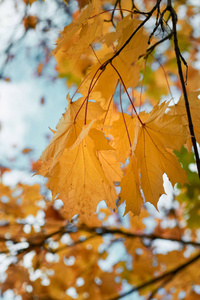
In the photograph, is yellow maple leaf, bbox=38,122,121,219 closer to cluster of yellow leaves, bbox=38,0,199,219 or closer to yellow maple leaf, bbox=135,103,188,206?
cluster of yellow leaves, bbox=38,0,199,219

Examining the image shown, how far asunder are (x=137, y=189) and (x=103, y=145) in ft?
0.48

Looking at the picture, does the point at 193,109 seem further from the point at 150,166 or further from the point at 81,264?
the point at 81,264

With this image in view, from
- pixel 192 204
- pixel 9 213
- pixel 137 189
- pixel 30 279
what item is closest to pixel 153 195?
pixel 137 189

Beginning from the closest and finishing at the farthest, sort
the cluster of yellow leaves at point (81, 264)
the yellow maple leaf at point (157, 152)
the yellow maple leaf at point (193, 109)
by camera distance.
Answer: the yellow maple leaf at point (157, 152)
the yellow maple leaf at point (193, 109)
the cluster of yellow leaves at point (81, 264)

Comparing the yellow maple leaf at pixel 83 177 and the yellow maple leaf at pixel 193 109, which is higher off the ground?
the yellow maple leaf at pixel 193 109

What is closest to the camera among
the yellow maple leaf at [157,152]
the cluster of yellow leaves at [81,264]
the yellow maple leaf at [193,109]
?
the yellow maple leaf at [157,152]

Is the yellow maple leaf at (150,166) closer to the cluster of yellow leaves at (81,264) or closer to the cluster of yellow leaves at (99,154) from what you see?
the cluster of yellow leaves at (99,154)

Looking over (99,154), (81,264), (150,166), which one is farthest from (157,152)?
(81,264)

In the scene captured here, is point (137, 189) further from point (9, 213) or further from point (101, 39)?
point (9, 213)

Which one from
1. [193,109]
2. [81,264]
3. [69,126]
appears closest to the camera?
[69,126]

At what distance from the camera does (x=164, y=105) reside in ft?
2.29

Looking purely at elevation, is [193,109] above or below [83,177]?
above

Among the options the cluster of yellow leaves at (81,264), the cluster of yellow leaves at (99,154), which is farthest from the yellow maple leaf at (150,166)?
the cluster of yellow leaves at (81,264)

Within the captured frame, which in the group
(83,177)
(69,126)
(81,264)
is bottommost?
(81,264)
